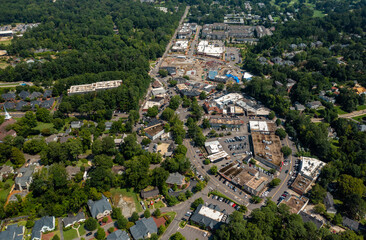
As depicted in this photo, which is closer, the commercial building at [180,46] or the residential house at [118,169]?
the residential house at [118,169]

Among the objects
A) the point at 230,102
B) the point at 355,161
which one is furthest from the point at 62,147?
the point at 355,161

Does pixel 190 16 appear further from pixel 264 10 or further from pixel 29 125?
pixel 29 125

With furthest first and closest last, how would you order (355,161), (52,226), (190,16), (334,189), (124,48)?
(190,16) → (124,48) → (355,161) → (334,189) → (52,226)

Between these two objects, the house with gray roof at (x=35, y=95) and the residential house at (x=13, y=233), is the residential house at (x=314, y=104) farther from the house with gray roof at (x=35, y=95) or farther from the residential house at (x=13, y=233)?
→ the house with gray roof at (x=35, y=95)

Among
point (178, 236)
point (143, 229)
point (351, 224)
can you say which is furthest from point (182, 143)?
point (351, 224)

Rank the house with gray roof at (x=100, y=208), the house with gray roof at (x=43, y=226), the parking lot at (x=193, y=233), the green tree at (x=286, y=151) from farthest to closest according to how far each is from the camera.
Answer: the green tree at (x=286, y=151) → the house with gray roof at (x=100, y=208) → the parking lot at (x=193, y=233) → the house with gray roof at (x=43, y=226)

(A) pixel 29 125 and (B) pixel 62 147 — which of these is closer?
(B) pixel 62 147

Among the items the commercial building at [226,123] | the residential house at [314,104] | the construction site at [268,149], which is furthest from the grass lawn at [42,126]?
the residential house at [314,104]

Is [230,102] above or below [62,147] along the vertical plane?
below
